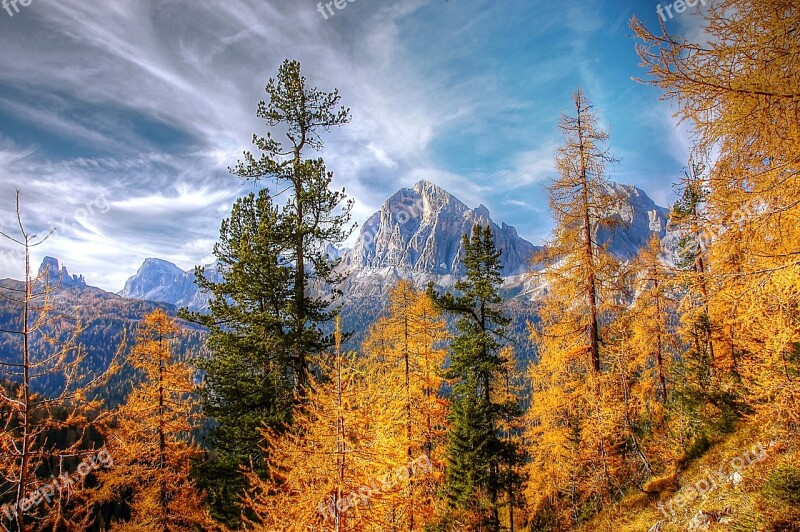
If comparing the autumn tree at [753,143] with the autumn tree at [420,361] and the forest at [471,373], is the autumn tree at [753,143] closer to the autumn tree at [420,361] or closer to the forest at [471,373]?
the forest at [471,373]

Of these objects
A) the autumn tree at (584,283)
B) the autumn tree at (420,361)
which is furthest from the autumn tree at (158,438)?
the autumn tree at (584,283)

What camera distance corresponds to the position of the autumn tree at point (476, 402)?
16.8 meters

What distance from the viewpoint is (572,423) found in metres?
21.1

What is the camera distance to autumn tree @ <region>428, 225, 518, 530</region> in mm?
16828

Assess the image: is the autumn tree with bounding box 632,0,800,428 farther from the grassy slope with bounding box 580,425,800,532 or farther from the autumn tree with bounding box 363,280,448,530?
the autumn tree with bounding box 363,280,448,530

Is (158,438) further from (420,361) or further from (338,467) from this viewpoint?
(338,467)

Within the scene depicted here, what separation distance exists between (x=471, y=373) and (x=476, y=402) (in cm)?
126

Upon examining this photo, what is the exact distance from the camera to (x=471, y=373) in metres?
17.1

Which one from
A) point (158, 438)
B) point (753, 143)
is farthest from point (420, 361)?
point (753, 143)

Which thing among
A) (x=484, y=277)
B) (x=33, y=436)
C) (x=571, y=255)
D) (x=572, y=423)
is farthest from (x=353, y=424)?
(x=572, y=423)

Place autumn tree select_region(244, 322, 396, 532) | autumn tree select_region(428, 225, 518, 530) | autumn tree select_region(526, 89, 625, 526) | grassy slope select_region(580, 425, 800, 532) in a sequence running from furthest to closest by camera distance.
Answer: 1. autumn tree select_region(428, 225, 518, 530)
2. autumn tree select_region(526, 89, 625, 526)
3. autumn tree select_region(244, 322, 396, 532)
4. grassy slope select_region(580, 425, 800, 532)

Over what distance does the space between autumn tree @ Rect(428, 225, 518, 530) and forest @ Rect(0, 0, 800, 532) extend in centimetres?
11

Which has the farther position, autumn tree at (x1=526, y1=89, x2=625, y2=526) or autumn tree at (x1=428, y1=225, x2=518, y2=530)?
autumn tree at (x1=428, y1=225, x2=518, y2=530)

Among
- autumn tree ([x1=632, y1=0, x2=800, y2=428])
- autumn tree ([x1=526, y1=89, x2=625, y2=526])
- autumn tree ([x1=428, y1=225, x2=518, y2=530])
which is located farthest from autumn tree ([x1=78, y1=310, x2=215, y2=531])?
autumn tree ([x1=632, y1=0, x2=800, y2=428])
